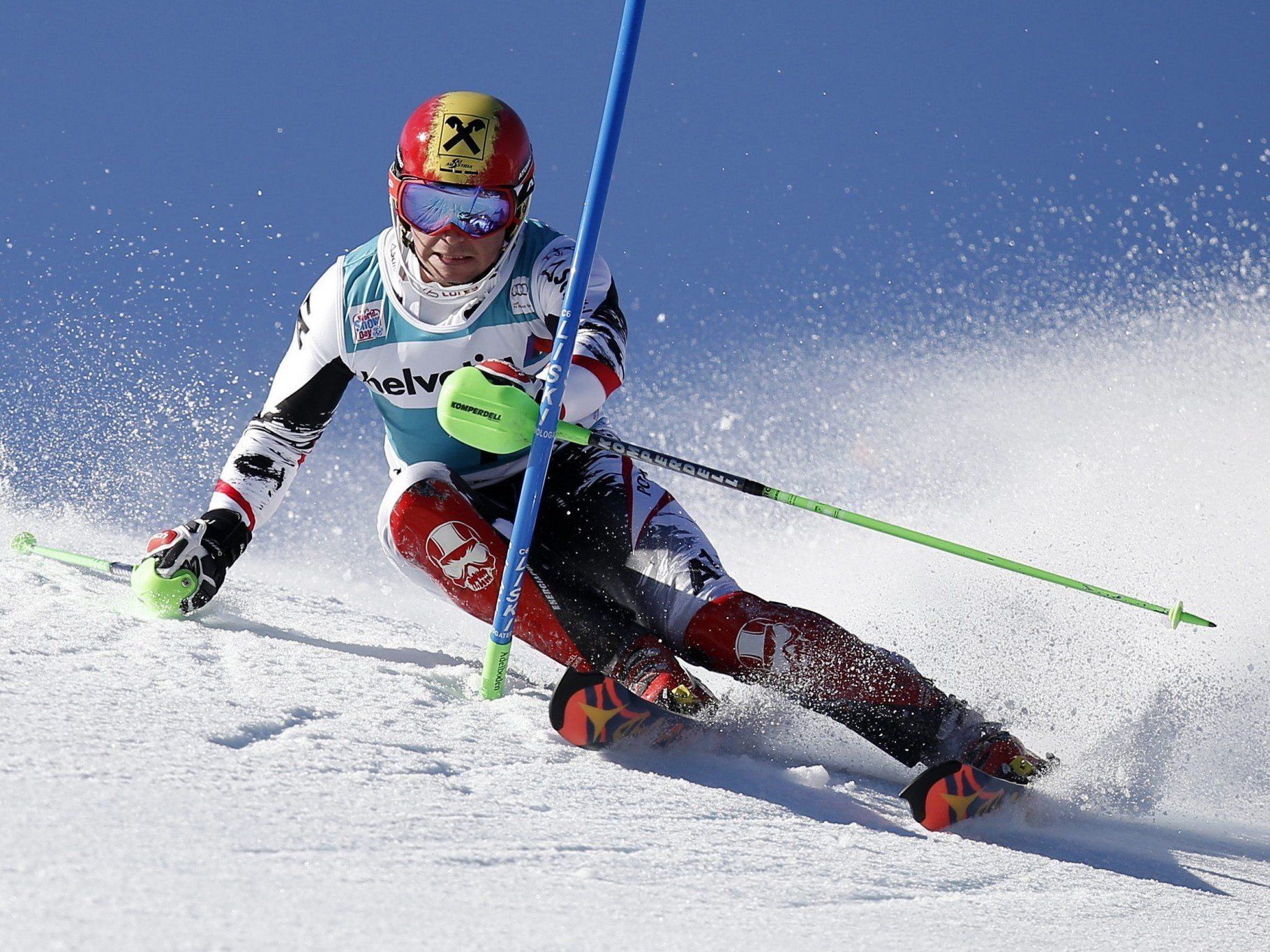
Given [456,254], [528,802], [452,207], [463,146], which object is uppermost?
[463,146]

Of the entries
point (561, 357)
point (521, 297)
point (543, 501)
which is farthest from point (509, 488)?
point (561, 357)

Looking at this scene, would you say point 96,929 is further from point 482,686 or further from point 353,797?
point 482,686

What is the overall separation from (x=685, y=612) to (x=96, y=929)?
180cm

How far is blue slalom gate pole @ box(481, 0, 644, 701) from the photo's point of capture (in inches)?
97.7

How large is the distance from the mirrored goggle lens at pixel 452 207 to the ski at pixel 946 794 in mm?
1694

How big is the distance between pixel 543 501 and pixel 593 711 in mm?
950

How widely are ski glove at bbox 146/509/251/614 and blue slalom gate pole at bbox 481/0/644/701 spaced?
2.77 feet

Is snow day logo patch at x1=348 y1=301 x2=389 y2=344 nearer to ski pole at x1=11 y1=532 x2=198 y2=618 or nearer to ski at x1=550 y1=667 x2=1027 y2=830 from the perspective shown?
ski pole at x1=11 y1=532 x2=198 y2=618

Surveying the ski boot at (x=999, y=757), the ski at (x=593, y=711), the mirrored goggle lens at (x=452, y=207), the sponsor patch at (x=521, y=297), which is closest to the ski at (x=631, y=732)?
the ski at (x=593, y=711)

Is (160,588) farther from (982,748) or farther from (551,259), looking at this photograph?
(982,748)

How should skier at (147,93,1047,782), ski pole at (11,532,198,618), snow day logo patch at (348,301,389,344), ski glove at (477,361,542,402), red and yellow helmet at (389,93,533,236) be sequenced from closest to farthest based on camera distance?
ski glove at (477,361,542,402) < skier at (147,93,1047,782) < red and yellow helmet at (389,93,533,236) < ski pole at (11,532,198,618) < snow day logo patch at (348,301,389,344)

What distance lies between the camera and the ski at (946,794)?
7.91 feet

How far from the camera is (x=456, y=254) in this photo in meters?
3.00

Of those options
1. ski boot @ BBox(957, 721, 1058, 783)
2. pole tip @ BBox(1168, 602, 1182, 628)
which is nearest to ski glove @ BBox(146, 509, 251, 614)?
ski boot @ BBox(957, 721, 1058, 783)
